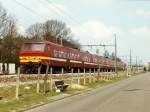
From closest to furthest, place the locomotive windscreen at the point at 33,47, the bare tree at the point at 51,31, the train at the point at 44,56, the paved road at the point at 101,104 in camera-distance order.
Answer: the paved road at the point at 101,104, the train at the point at 44,56, the locomotive windscreen at the point at 33,47, the bare tree at the point at 51,31

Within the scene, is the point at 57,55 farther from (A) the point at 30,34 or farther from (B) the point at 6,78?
(A) the point at 30,34

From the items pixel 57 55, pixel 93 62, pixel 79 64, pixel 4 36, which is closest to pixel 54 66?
pixel 57 55

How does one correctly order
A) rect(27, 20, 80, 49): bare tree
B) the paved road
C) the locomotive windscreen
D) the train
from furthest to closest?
rect(27, 20, 80, 49): bare tree
the locomotive windscreen
the train
the paved road

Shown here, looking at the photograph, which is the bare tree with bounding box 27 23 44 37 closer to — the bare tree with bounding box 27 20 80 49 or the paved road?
the bare tree with bounding box 27 20 80 49

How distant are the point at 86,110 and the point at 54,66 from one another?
3408cm

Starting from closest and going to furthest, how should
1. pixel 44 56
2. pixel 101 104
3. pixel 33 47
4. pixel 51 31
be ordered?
pixel 101 104
pixel 44 56
pixel 33 47
pixel 51 31

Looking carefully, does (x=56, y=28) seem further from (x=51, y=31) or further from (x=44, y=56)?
(x=44, y=56)

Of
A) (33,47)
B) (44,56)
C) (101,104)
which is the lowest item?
→ (101,104)

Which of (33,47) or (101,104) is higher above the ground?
(33,47)

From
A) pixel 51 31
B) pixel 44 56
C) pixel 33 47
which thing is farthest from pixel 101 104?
pixel 51 31

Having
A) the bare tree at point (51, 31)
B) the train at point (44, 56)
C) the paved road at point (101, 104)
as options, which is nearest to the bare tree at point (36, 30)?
the bare tree at point (51, 31)

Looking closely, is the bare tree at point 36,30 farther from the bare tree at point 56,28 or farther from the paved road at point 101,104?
the paved road at point 101,104

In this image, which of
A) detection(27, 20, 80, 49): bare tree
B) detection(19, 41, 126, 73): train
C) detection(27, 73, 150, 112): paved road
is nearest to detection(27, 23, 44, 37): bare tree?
detection(27, 20, 80, 49): bare tree

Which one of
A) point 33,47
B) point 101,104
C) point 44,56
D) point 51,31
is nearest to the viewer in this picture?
point 101,104
